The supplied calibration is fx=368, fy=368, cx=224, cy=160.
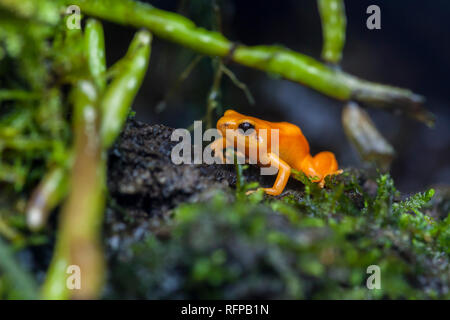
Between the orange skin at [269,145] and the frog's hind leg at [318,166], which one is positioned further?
the frog's hind leg at [318,166]
